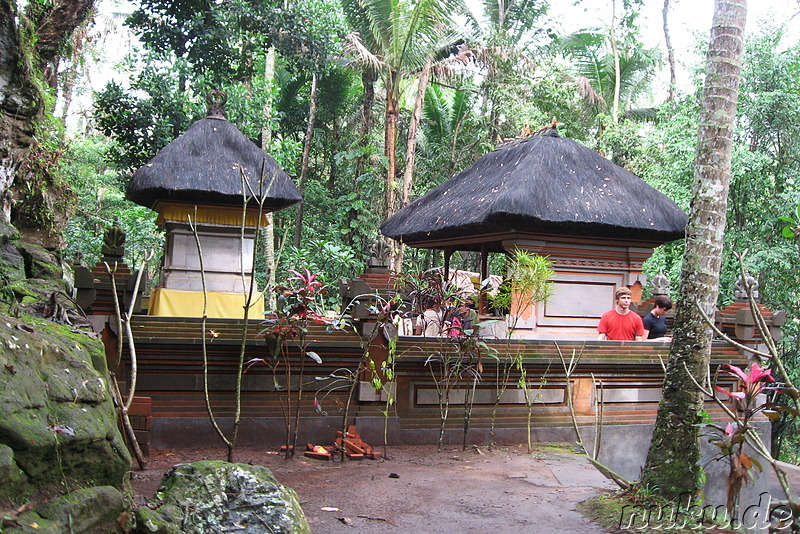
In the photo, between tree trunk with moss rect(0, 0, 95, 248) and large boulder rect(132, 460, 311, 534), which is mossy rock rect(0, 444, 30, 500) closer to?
large boulder rect(132, 460, 311, 534)

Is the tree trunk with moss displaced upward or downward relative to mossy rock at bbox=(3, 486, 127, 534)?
upward

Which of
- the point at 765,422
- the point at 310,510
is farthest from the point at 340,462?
the point at 765,422

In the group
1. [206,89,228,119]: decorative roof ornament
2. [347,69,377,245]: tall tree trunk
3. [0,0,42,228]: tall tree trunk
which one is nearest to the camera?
[0,0,42,228]: tall tree trunk

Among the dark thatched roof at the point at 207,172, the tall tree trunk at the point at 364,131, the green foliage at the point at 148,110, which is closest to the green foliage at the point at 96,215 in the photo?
the green foliage at the point at 148,110

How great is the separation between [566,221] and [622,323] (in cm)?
175

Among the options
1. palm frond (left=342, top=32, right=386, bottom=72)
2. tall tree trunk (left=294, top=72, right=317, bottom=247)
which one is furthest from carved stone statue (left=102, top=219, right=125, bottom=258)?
tall tree trunk (left=294, top=72, right=317, bottom=247)

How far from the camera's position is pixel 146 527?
3.02 m

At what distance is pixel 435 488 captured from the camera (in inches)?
224

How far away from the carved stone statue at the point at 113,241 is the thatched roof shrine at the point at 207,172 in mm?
2582

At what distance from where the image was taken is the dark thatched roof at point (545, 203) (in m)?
10.4

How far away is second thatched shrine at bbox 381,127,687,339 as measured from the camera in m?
10.5

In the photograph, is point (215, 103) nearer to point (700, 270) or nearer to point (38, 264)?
point (38, 264)

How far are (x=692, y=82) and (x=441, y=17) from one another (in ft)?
18.6

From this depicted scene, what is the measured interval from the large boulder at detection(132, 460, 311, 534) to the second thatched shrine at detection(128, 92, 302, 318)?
25.0ft
